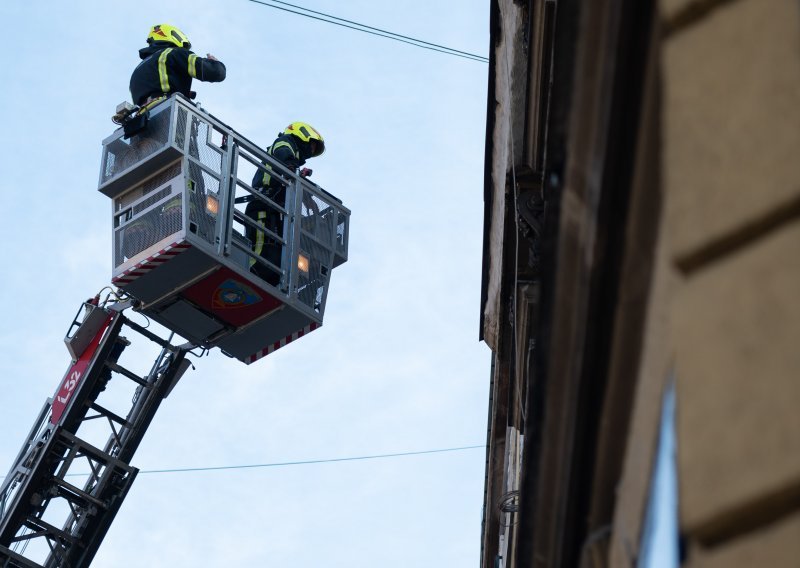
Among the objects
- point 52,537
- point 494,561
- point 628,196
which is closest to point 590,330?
point 628,196

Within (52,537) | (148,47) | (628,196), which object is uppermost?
(148,47)

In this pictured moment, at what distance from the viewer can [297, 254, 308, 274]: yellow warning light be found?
1526 cm

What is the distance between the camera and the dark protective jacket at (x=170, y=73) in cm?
1526

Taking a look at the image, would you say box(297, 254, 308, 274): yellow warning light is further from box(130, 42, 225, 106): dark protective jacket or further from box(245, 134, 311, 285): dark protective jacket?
box(130, 42, 225, 106): dark protective jacket

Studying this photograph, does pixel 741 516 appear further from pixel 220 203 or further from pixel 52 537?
pixel 52 537

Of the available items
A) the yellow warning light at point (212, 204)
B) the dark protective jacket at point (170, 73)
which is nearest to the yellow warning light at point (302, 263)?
the yellow warning light at point (212, 204)

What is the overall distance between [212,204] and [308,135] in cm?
295

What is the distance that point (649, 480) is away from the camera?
11.0 feet

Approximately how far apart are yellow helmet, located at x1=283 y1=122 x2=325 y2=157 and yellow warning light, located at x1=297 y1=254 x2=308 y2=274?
210 cm

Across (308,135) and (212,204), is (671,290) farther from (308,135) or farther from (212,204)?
(308,135)

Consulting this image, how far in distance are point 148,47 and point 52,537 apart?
5.54m

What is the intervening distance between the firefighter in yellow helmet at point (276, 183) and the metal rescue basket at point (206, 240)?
0.03 metres

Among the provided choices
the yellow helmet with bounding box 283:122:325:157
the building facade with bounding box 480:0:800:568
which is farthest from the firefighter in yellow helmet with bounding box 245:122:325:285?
the building facade with bounding box 480:0:800:568

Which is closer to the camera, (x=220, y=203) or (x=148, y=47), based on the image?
(x=220, y=203)
